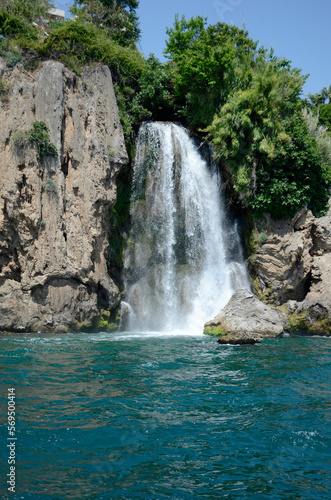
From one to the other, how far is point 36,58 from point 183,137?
745cm

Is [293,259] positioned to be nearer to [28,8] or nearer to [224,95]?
[224,95]

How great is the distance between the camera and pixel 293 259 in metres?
18.4

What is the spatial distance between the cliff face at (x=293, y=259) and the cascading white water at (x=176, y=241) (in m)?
1.19

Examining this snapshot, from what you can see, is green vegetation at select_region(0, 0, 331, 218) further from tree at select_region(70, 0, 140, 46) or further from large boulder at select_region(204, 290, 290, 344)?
large boulder at select_region(204, 290, 290, 344)

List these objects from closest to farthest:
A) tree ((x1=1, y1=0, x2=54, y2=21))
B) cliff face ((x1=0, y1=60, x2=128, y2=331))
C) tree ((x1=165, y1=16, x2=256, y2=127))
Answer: cliff face ((x1=0, y1=60, x2=128, y2=331)) < tree ((x1=1, y1=0, x2=54, y2=21)) < tree ((x1=165, y1=16, x2=256, y2=127))

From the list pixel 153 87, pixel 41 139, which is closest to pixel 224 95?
pixel 153 87

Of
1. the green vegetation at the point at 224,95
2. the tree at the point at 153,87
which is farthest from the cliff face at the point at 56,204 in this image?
the tree at the point at 153,87

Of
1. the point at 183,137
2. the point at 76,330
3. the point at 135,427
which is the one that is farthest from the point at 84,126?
the point at 135,427

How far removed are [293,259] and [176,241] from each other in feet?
17.1

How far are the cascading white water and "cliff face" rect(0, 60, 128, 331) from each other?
1.79 metres

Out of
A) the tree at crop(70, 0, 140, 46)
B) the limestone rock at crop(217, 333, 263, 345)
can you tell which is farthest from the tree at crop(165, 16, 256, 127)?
the limestone rock at crop(217, 333, 263, 345)

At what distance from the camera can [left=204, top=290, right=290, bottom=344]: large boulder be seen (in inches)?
540

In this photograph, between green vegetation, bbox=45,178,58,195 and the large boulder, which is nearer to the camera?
the large boulder

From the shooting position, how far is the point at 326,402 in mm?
6574
